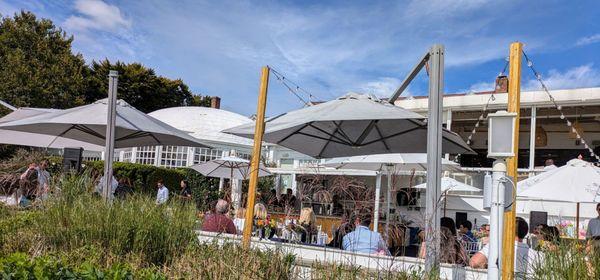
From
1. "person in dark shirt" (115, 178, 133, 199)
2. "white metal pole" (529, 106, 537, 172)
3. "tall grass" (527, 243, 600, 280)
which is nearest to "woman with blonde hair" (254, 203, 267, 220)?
"person in dark shirt" (115, 178, 133, 199)

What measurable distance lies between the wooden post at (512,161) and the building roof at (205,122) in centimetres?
1791

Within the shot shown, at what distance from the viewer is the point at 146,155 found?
23.0m

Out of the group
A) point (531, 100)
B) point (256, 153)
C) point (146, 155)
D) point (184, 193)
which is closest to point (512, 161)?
point (256, 153)

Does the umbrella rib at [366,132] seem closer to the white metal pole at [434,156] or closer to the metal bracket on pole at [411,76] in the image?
the metal bracket on pole at [411,76]

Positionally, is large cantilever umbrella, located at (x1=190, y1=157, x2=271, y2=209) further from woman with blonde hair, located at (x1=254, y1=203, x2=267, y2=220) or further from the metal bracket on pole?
the metal bracket on pole

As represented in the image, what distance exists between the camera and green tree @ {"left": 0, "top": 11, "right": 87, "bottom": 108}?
23031mm

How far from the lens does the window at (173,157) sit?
74.1ft

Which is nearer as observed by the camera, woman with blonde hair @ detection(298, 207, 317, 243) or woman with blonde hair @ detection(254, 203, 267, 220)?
woman with blonde hair @ detection(298, 207, 317, 243)

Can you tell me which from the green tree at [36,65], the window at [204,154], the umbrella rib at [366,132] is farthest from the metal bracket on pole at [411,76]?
the green tree at [36,65]

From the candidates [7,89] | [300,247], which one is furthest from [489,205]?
[7,89]

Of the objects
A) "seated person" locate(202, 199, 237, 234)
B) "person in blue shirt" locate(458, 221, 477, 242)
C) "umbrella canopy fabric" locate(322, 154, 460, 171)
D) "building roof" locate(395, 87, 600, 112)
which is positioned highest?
"building roof" locate(395, 87, 600, 112)

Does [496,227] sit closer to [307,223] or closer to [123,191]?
[307,223]

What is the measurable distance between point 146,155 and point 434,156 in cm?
2053

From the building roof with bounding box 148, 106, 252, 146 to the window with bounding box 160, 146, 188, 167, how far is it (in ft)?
3.33
